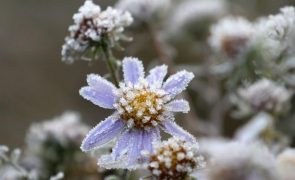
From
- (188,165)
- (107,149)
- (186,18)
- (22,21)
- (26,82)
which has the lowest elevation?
(188,165)

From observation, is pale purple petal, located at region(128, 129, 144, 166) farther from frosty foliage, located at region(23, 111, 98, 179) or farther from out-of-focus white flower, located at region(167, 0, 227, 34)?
out-of-focus white flower, located at region(167, 0, 227, 34)

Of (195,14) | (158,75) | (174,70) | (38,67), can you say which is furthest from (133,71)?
(38,67)

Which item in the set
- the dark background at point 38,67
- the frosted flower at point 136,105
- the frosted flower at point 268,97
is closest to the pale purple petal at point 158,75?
the frosted flower at point 136,105

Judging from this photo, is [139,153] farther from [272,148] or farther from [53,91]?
[53,91]

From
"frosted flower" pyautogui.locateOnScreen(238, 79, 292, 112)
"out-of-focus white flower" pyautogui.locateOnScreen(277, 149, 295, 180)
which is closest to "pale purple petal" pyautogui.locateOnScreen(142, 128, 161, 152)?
"out-of-focus white flower" pyautogui.locateOnScreen(277, 149, 295, 180)

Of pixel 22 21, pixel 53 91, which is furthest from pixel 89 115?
pixel 22 21
